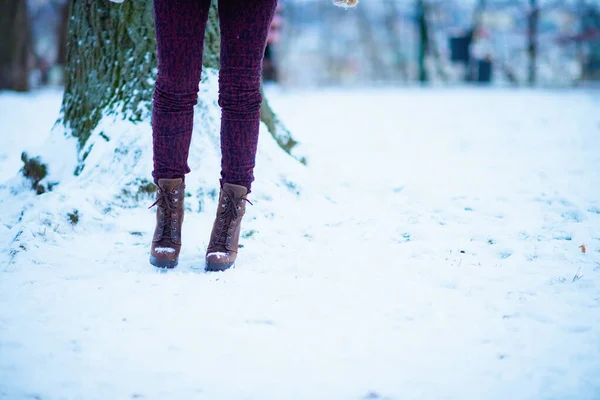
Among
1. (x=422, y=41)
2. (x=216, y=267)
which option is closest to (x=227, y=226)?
(x=216, y=267)

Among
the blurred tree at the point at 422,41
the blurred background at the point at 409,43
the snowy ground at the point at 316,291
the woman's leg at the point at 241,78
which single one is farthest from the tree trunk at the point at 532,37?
the woman's leg at the point at 241,78

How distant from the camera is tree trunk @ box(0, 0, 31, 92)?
11.1 meters

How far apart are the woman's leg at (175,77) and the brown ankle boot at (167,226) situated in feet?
0.13

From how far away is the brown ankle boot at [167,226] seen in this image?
1988mm

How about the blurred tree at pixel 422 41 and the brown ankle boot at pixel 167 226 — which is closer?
the brown ankle boot at pixel 167 226

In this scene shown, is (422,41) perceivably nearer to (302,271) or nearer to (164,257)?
(302,271)

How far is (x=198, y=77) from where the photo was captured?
1987mm

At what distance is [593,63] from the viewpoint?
18.9 metres

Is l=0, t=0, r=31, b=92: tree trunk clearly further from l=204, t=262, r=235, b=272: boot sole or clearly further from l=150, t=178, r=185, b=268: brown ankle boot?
l=204, t=262, r=235, b=272: boot sole

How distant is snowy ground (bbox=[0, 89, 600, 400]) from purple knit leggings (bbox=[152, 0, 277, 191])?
377mm

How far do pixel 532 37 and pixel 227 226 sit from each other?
17.5m

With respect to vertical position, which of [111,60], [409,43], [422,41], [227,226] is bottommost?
[227,226]

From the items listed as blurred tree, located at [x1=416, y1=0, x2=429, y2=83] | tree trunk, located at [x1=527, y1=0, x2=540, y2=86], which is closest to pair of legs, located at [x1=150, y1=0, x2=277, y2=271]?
blurred tree, located at [x1=416, y1=0, x2=429, y2=83]

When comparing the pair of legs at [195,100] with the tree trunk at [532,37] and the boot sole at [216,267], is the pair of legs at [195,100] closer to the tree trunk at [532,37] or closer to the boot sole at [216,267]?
the boot sole at [216,267]
